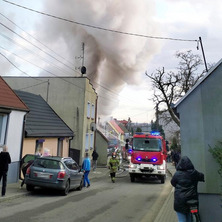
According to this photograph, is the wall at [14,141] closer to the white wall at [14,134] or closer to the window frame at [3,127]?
the white wall at [14,134]

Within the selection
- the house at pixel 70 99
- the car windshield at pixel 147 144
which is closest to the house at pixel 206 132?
the car windshield at pixel 147 144

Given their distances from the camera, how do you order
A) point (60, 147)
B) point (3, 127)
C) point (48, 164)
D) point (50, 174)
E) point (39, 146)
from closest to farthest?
1. point (50, 174)
2. point (48, 164)
3. point (3, 127)
4. point (39, 146)
5. point (60, 147)

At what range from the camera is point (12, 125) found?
11711mm

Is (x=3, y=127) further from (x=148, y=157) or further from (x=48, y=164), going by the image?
(x=148, y=157)

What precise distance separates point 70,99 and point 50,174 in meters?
13.5

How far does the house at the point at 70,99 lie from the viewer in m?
21.6

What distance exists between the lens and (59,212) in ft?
22.0

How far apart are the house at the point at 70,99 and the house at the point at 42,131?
2691 millimetres

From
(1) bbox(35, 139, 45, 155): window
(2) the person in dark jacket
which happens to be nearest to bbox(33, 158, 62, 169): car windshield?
(1) bbox(35, 139, 45, 155): window

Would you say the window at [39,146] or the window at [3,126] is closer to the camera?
the window at [3,126]

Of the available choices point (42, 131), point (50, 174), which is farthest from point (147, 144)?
point (50, 174)

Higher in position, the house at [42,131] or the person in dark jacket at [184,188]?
the house at [42,131]

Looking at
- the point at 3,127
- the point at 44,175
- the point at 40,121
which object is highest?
the point at 40,121

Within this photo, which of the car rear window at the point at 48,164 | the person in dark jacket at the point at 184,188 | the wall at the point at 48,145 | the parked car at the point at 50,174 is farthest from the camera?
the wall at the point at 48,145
